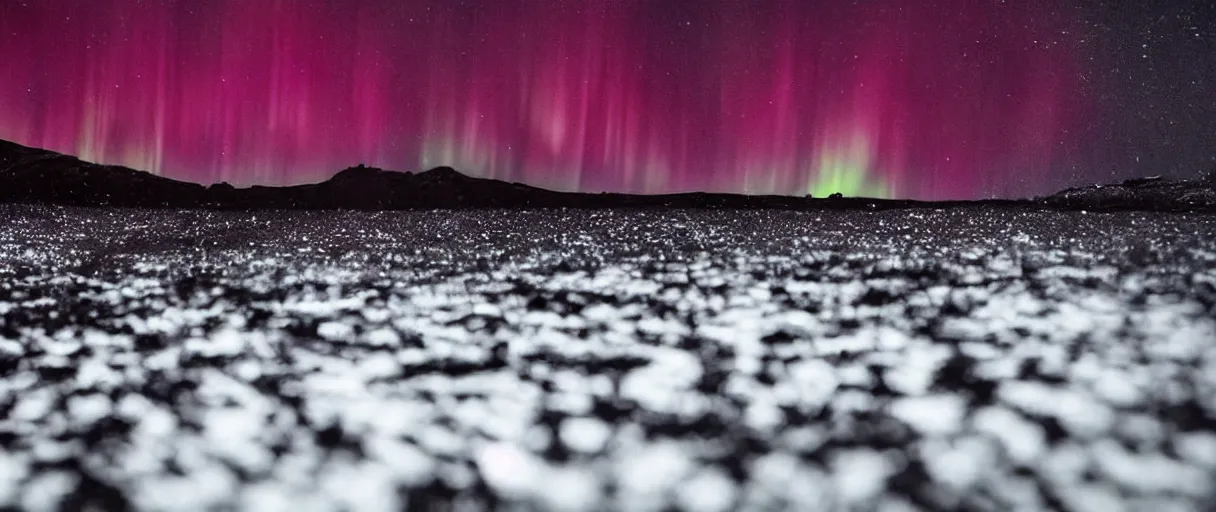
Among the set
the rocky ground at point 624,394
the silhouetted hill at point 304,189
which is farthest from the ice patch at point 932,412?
the silhouetted hill at point 304,189

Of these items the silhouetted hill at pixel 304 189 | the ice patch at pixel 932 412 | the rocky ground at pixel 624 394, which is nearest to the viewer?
the rocky ground at pixel 624 394

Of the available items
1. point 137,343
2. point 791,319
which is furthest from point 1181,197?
point 137,343

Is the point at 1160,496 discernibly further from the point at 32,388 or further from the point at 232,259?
the point at 232,259

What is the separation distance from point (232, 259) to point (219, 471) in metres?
13.0

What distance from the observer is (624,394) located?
201 inches

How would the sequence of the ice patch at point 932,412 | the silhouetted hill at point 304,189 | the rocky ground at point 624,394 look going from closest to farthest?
the rocky ground at point 624,394
the ice patch at point 932,412
the silhouetted hill at point 304,189

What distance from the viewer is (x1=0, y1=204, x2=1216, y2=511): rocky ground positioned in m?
3.55

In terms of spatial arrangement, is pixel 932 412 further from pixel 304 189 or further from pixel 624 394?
pixel 304 189

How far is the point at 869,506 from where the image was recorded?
330 cm

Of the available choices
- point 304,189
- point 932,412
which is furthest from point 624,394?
point 304,189

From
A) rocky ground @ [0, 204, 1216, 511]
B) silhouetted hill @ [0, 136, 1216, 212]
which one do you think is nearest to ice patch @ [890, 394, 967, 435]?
rocky ground @ [0, 204, 1216, 511]

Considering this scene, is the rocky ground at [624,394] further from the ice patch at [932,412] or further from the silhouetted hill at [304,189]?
the silhouetted hill at [304,189]

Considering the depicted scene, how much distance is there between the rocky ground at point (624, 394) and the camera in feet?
11.7

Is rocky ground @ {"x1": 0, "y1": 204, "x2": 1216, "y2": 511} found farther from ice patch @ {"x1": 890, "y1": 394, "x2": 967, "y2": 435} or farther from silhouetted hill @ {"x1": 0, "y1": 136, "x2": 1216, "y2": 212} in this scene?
silhouetted hill @ {"x1": 0, "y1": 136, "x2": 1216, "y2": 212}
